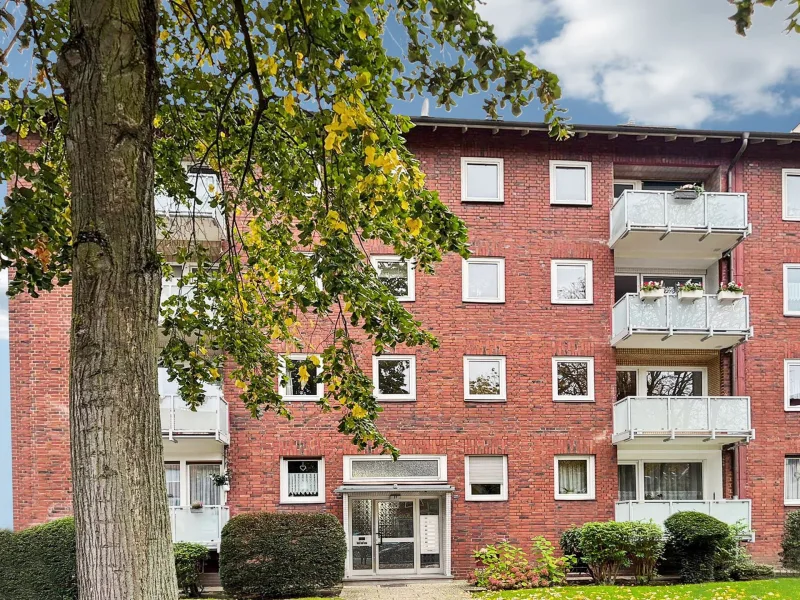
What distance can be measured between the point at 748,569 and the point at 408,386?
28.1ft

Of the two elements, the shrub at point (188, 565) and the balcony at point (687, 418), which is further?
the balcony at point (687, 418)

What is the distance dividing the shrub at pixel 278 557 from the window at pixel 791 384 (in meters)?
12.0

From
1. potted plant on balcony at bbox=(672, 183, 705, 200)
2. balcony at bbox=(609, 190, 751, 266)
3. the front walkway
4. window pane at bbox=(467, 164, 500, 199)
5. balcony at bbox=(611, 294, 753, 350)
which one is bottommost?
the front walkway

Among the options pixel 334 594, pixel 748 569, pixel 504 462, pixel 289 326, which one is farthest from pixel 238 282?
pixel 748 569

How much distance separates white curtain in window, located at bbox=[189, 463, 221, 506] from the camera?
55.6 feet

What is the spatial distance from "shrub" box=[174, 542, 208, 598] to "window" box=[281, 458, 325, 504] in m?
2.43

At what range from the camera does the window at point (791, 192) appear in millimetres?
18484

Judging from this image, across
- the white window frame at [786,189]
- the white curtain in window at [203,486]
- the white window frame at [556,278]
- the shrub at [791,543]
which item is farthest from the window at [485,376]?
the white window frame at [786,189]

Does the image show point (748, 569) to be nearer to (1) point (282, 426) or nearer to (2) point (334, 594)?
(2) point (334, 594)

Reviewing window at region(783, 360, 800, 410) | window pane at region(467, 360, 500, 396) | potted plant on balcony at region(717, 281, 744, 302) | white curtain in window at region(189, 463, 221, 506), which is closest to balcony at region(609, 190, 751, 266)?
potted plant on balcony at region(717, 281, 744, 302)

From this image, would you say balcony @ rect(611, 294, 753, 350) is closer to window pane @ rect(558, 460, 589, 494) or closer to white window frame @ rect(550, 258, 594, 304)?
white window frame @ rect(550, 258, 594, 304)

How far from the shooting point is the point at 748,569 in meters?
15.3

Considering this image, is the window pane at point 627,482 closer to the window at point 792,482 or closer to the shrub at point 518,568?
the shrub at point 518,568

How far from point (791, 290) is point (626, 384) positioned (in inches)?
192
